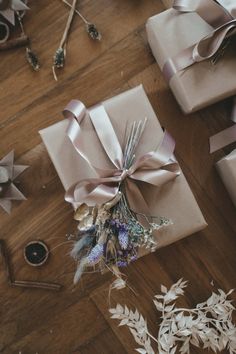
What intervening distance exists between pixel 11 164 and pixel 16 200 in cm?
9

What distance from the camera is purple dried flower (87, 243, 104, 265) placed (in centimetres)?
84

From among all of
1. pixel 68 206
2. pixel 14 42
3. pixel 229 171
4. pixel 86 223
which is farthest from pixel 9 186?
pixel 229 171

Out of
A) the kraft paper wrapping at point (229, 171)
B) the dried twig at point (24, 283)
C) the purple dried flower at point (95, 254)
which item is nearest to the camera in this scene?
the purple dried flower at point (95, 254)

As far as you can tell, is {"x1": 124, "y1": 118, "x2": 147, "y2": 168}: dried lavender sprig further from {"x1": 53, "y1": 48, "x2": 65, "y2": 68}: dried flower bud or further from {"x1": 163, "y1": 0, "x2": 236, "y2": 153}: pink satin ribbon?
{"x1": 53, "y1": 48, "x2": 65, "y2": 68}: dried flower bud

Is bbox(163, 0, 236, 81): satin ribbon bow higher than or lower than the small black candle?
higher

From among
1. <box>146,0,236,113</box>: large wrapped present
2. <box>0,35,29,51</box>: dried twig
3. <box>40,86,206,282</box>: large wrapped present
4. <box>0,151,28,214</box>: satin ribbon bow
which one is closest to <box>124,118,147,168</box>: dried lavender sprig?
<box>40,86,206,282</box>: large wrapped present

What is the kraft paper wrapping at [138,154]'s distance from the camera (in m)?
0.93

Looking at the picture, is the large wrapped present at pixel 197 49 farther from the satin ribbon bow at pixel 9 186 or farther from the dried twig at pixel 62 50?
the satin ribbon bow at pixel 9 186

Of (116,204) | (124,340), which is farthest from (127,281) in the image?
(116,204)

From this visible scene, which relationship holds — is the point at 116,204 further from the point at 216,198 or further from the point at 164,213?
the point at 216,198

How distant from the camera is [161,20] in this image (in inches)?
38.5

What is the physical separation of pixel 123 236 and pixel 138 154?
19cm

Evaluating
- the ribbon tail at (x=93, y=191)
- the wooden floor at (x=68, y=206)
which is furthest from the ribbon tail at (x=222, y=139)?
the ribbon tail at (x=93, y=191)

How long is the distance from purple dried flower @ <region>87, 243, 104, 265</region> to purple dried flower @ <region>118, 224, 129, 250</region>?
1.6 inches
